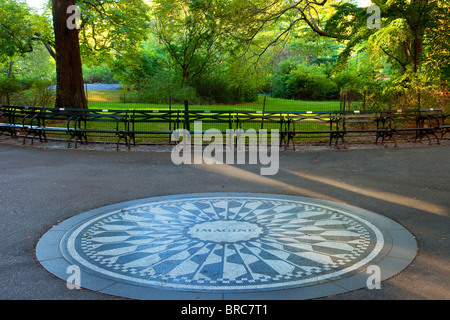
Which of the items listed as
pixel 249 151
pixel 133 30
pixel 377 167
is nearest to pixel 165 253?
pixel 377 167

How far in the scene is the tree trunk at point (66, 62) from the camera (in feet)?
57.6

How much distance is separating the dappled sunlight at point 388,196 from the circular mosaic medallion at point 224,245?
1.25 meters

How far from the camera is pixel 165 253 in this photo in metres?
4.96

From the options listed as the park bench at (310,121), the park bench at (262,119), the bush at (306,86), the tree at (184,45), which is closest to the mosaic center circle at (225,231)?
the park bench at (310,121)

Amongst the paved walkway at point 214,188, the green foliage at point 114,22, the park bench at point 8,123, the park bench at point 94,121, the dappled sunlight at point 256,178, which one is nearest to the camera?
the paved walkway at point 214,188

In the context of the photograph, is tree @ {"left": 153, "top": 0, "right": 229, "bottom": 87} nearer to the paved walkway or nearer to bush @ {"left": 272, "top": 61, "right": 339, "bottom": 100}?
bush @ {"left": 272, "top": 61, "right": 339, "bottom": 100}

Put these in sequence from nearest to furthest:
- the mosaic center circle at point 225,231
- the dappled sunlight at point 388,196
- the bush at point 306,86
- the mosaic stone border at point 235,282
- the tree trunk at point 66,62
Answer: the mosaic stone border at point 235,282, the mosaic center circle at point 225,231, the dappled sunlight at point 388,196, the tree trunk at point 66,62, the bush at point 306,86

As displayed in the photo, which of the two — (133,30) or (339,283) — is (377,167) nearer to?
(339,283)

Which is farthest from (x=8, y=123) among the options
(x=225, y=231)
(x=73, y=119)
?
(x=225, y=231)

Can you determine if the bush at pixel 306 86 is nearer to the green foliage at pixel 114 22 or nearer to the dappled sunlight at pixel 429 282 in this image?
the green foliage at pixel 114 22

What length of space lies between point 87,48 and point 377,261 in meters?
24.0

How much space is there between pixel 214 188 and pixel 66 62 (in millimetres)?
12298

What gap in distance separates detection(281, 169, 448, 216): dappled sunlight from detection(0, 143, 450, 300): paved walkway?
0.05 feet

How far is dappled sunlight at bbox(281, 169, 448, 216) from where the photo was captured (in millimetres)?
6947
